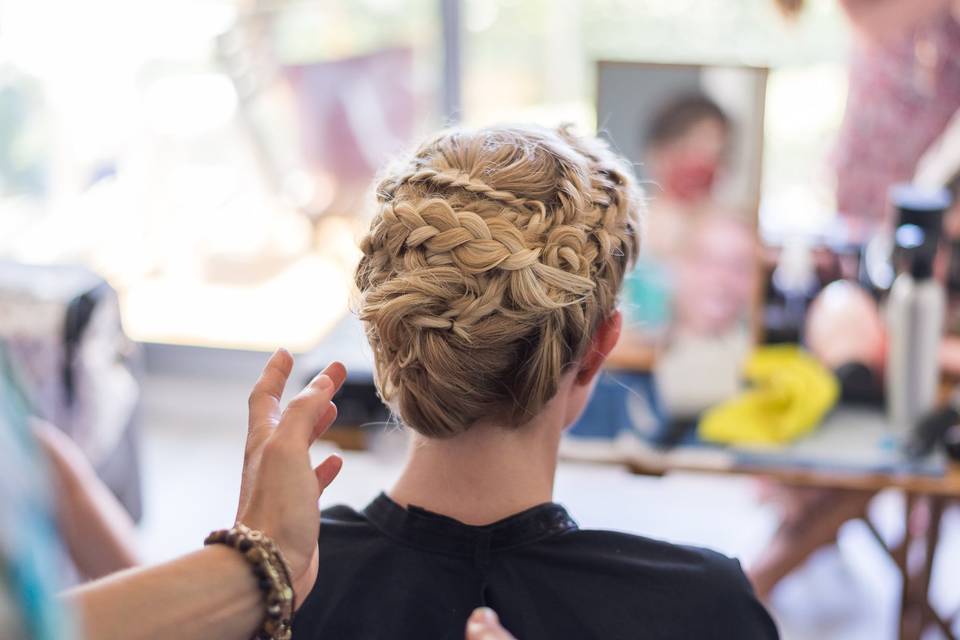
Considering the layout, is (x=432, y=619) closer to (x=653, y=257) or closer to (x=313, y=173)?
(x=653, y=257)

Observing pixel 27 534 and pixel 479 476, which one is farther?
pixel 479 476

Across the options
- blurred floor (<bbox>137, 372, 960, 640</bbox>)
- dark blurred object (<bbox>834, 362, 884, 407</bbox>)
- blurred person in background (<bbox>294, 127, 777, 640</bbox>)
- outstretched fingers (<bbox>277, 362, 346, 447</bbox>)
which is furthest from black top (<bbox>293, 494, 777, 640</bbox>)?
blurred floor (<bbox>137, 372, 960, 640</bbox>)

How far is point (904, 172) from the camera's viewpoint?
1.97m

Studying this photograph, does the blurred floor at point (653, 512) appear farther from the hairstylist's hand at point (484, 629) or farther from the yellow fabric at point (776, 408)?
the hairstylist's hand at point (484, 629)

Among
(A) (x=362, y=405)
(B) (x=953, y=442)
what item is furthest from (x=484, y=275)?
(B) (x=953, y=442)

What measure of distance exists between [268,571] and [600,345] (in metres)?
0.45

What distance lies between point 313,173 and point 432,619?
2.09 meters

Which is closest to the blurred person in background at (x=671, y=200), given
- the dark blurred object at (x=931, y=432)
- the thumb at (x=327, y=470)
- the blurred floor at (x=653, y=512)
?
the dark blurred object at (x=931, y=432)

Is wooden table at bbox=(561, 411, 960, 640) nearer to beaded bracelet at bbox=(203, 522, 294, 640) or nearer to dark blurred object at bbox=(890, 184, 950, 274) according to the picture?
dark blurred object at bbox=(890, 184, 950, 274)

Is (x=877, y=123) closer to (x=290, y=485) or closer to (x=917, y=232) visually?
(x=917, y=232)

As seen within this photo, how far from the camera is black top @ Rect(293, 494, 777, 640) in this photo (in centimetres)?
87

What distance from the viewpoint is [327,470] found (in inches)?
28.4

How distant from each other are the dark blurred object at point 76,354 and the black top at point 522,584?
1168mm

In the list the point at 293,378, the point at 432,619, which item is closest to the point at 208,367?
the point at 293,378
